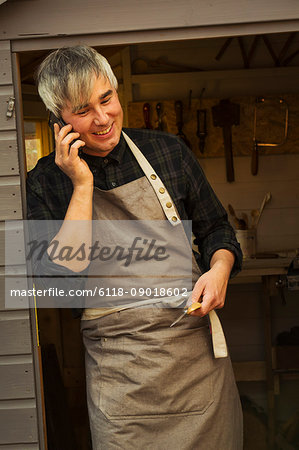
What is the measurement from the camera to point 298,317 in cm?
471

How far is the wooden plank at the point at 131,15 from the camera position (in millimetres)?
2008

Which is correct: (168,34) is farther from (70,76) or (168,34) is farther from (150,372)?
(150,372)

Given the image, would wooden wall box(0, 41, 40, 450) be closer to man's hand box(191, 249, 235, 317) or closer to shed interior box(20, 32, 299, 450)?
man's hand box(191, 249, 235, 317)

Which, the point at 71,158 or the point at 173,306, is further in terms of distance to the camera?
the point at 173,306

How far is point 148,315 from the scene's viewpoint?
197cm

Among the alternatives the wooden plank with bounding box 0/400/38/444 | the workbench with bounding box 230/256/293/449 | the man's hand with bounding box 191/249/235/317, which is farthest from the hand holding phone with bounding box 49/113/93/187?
the workbench with bounding box 230/256/293/449

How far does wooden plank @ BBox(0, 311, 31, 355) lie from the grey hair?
79cm

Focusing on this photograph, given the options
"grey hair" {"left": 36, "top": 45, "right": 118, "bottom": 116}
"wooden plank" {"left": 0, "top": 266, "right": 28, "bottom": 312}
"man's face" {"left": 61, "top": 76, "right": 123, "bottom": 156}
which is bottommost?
"wooden plank" {"left": 0, "top": 266, "right": 28, "bottom": 312}

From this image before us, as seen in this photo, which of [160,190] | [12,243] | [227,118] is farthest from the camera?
[227,118]

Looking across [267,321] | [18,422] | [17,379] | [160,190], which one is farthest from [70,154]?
[267,321]

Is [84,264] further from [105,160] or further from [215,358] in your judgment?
[215,358]

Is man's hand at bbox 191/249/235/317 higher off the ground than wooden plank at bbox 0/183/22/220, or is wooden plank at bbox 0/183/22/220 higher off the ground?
wooden plank at bbox 0/183/22/220

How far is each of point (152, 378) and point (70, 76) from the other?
1.02m

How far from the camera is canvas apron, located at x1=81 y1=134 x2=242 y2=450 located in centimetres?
197
